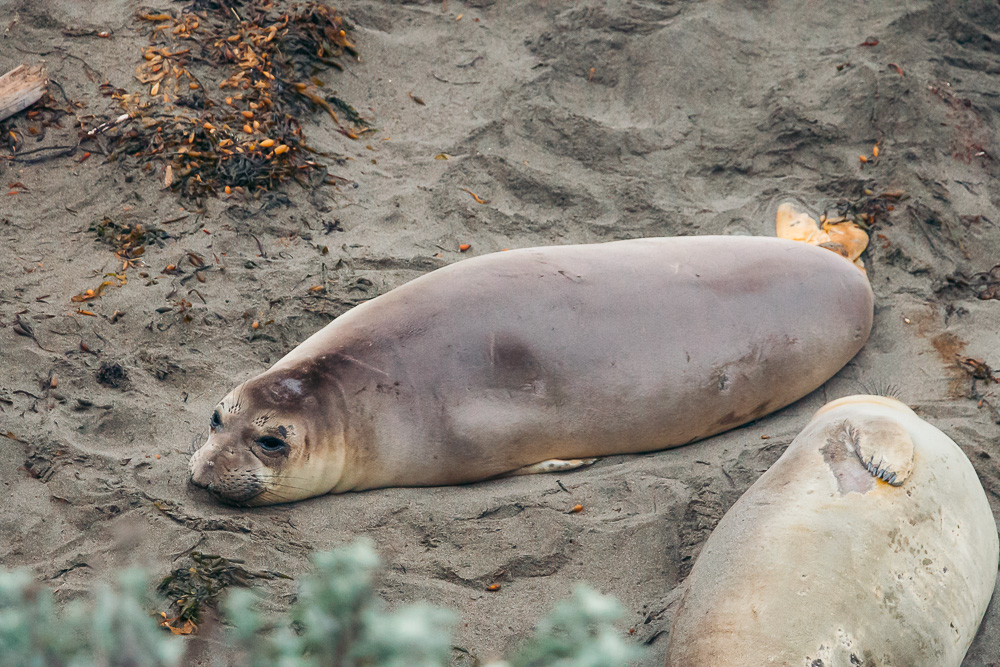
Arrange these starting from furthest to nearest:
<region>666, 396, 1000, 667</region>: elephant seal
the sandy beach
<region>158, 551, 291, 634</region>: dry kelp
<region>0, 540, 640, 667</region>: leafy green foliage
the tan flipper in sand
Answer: the tan flipper in sand < the sandy beach < <region>158, 551, 291, 634</region>: dry kelp < <region>666, 396, 1000, 667</region>: elephant seal < <region>0, 540, 640, 667</region>: leafy green foliage

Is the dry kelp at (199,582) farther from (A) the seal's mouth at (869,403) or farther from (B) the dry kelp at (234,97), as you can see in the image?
(B) the dry kelp at (234,97)

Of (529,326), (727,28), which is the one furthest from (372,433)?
(727,28)

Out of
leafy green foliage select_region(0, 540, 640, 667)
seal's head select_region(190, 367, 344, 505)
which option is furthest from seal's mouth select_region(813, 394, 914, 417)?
leafy green foliage select_region(0, 540, 640, 667)

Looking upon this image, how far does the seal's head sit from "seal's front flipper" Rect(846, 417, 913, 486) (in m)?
1.80

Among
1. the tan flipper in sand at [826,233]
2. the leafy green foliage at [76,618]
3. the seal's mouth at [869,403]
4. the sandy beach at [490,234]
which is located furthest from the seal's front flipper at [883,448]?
the leafy green foliage at [76,618]

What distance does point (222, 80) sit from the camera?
496cm

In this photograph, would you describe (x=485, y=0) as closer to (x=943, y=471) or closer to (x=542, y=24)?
(x=542, y=24)

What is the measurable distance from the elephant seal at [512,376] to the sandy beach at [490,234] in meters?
0.12

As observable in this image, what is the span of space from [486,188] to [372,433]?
1799 mm

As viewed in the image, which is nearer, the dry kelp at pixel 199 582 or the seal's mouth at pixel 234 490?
the dry kelp at pixel 199 582

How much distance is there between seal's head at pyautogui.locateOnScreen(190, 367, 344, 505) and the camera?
3242 mm

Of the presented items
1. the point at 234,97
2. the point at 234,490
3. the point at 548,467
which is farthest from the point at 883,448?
the point at 234,97

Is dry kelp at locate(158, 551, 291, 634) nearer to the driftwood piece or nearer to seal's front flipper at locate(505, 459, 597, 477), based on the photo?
seal's front flipper at locate(505, 459, 597, 477)

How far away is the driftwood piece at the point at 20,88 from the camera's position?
15.1 ft
